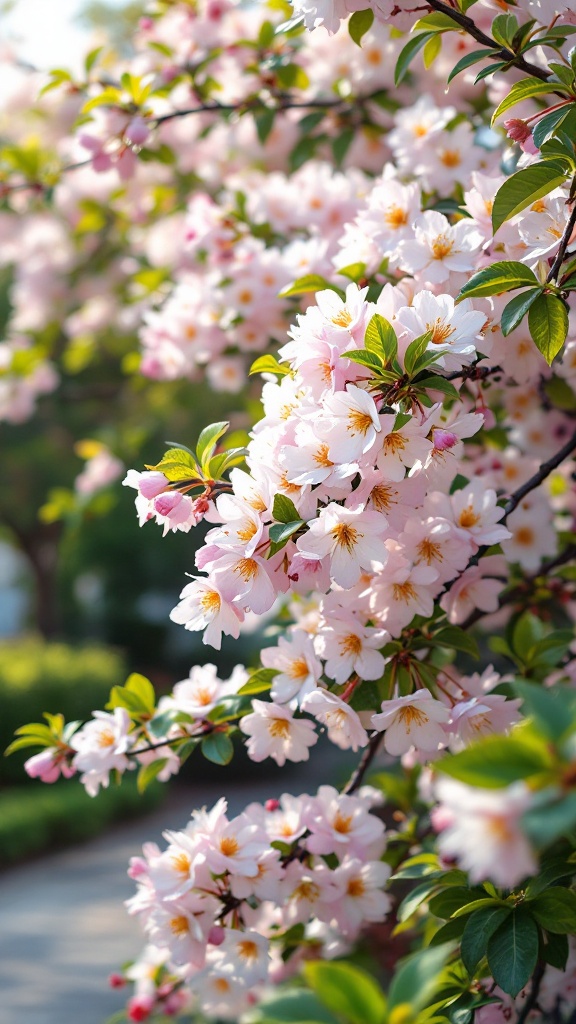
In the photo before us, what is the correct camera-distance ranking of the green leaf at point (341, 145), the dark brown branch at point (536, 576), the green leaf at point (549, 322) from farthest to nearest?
the green leaf at point (341, 145) < the dark brown branch at point (536, 576) < the green leaf at point (549, 322)

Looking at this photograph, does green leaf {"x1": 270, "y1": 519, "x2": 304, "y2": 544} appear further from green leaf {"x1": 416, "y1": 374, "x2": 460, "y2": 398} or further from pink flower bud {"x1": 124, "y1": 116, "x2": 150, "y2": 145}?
pink flower bud {"x1": 124, "y1": 116, "x2": 150, "y2": 145}

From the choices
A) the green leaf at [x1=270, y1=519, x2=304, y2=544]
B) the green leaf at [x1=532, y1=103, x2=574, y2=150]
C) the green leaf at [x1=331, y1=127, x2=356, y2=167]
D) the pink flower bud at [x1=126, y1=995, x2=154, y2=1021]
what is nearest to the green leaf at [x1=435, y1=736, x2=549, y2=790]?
the green leaf at [x1=270, y1=519, x2=304, y2=544]

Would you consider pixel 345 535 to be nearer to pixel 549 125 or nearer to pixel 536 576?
pixel 549 125

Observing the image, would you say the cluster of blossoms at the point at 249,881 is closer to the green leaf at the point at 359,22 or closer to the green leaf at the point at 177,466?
the green leaf at the point at 177,466

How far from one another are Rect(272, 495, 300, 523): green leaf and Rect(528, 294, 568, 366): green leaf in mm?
314

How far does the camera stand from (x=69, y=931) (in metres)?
4.41

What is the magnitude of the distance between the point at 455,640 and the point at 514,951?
0.34 metres

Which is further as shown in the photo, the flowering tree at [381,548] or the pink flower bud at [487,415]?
the pink flower bud at [487,415]

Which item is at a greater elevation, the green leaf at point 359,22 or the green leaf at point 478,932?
the green leaf at point 359,22

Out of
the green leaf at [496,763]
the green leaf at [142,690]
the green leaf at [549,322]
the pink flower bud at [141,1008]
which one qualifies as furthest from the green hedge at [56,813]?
the green leaf at [496,763]

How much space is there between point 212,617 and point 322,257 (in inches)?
31.7

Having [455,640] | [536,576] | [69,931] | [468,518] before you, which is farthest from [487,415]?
[69,931]

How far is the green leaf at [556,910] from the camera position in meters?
0.95

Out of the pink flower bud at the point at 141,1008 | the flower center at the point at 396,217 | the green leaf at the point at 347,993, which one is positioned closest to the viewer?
the green leaf at the point at 347,993
